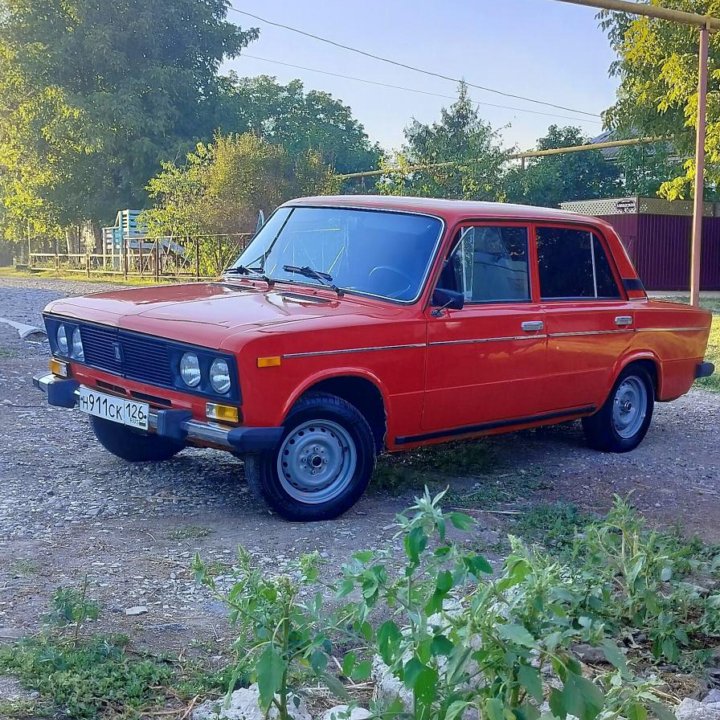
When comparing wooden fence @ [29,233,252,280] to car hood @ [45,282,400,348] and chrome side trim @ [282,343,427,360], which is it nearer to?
car hood @ [45,282,400,348]

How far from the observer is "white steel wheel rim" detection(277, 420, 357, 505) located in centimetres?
507

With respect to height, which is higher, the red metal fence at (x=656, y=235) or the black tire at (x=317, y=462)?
the red metal fence at (x=656, y=235)

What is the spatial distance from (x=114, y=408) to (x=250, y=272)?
4.64 ft

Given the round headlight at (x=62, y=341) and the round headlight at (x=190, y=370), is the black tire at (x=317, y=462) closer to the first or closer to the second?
the round headlight at (x=190, y=370)

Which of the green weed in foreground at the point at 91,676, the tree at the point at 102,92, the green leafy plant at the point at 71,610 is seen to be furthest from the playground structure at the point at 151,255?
the green weed in foreground at the point at 91,676

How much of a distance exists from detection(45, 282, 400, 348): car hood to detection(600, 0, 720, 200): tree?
14.6m

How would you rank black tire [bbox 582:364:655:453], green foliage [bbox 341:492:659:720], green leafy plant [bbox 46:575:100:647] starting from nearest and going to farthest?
1. green foliage [bbox 341:492:659:720]
2. green leafy plant [bbox 46:575:100:647]
3. black tire [bbox 582:364:655:453]

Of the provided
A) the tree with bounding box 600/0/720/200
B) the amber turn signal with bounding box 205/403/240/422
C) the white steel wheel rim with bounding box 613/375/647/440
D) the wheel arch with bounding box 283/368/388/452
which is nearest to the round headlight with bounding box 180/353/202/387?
the amber turn signal with bounding box 205/403/240/422

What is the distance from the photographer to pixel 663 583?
13.5ft

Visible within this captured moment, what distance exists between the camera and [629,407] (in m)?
7.31

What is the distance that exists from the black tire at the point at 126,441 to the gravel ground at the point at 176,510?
0.33 ft

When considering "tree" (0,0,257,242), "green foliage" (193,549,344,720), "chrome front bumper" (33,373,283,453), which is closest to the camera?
"green foliage" (193,549,344,720)

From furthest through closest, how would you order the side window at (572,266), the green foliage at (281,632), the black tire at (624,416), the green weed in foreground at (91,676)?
the black tire at (624,416) < the side window at (572,266) < the green weed in foreground at (91,676) < the green foliage at (281,632)

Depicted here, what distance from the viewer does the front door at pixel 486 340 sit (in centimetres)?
562
